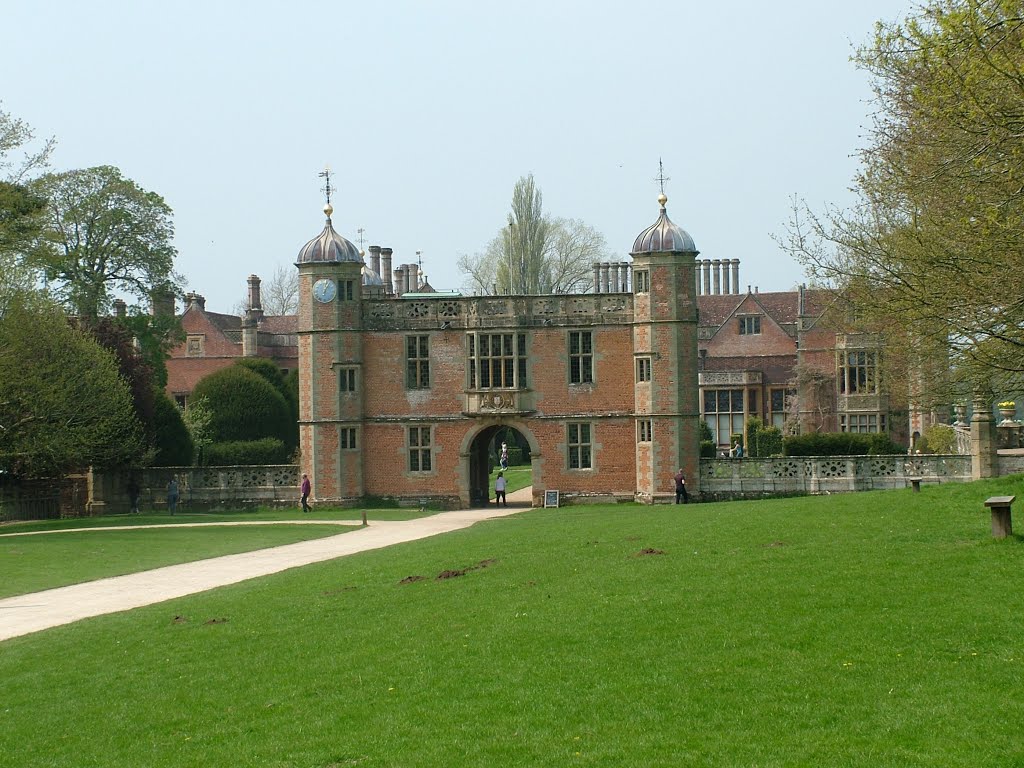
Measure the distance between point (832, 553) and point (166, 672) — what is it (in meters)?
8.41

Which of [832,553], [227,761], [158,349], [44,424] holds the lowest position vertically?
[227,761]

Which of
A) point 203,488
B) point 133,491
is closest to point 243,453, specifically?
point 133,491

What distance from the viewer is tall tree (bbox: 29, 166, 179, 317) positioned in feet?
174

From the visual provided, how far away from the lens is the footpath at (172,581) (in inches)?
814

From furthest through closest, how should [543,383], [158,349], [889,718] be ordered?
[158,349] → [543,383] → [889,718]

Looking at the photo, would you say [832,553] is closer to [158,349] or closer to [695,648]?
[695,648]

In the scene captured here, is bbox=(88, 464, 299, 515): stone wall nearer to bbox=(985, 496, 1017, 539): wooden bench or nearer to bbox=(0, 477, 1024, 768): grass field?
bbox=(0, 477, 1024, 768): grass field

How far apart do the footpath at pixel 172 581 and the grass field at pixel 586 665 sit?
154 centimetres

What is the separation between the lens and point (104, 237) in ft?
177

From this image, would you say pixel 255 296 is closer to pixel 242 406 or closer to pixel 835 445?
pixel 242 406

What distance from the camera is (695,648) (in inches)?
509

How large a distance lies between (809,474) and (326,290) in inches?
662

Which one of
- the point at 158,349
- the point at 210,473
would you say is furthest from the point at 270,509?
the point at 158,349

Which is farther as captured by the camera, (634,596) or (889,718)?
(634,596)
